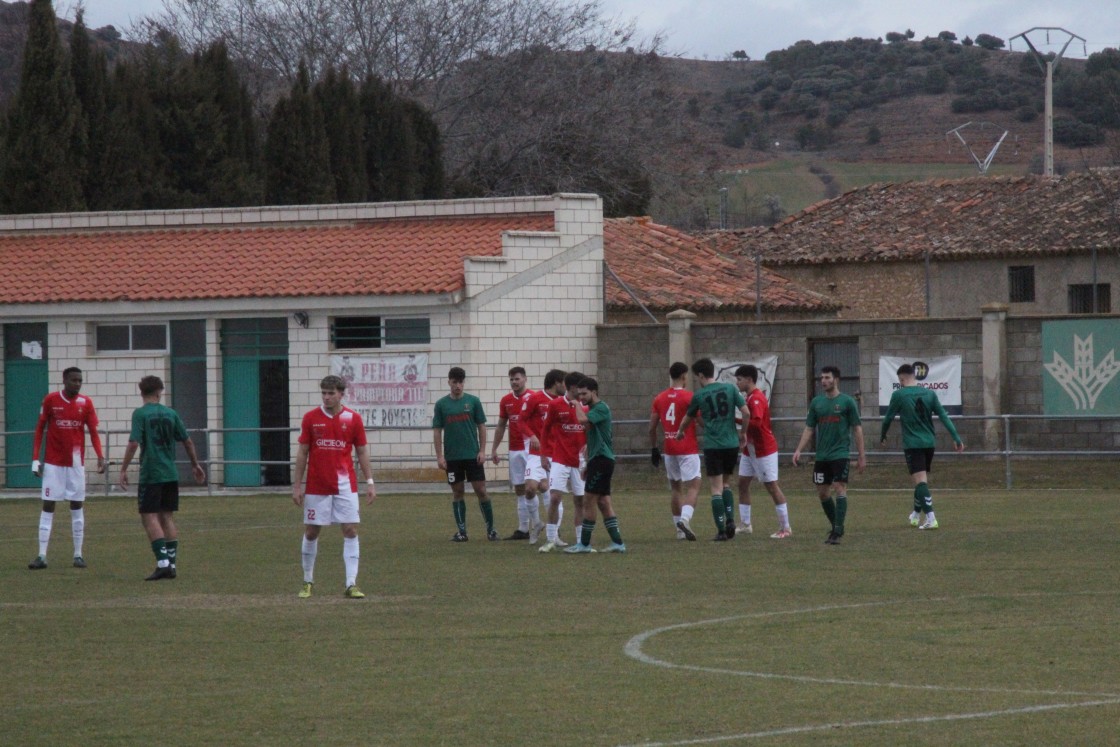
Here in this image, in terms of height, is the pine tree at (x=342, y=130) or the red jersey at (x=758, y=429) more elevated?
the pine tree at (x=342, y=130)

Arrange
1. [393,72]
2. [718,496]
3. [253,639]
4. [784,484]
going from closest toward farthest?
[253,639] → [718,496] → [784,484] → [393,72]

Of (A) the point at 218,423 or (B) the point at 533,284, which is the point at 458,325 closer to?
(B) the point at 533,284

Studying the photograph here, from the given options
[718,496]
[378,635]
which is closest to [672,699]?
[378,635]

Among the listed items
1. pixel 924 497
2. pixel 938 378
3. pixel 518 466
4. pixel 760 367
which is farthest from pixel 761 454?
pixel 760 367

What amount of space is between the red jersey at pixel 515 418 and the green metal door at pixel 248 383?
502 inches

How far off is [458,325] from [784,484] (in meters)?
6.69

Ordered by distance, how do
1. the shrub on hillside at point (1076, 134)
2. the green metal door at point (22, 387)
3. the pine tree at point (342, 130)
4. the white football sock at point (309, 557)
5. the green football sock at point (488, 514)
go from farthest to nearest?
1. the shrub on hillside at point (1076, 134)
2. the pine tree at point (342, 130)
3. the green metal door at point (22, 387)
4. the green football sock at point (488, 514)
5. the white football sock at point (309, 557)

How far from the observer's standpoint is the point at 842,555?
16.4 metres

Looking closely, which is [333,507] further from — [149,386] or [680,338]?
[680,338]

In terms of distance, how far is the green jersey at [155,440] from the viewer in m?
15.5

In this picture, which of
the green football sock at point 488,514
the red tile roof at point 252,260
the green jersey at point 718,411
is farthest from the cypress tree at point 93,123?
the green jersey at point 718,411

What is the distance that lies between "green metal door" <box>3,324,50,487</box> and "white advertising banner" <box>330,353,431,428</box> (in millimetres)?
6000

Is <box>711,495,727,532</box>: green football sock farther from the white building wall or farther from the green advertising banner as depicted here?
the white building wall

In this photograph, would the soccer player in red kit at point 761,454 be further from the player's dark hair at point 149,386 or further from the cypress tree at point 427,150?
the cypress tree at point 427,150
